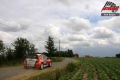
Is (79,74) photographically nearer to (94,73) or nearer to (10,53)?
(94,73)

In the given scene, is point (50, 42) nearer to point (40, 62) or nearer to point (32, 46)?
point (32, 46)

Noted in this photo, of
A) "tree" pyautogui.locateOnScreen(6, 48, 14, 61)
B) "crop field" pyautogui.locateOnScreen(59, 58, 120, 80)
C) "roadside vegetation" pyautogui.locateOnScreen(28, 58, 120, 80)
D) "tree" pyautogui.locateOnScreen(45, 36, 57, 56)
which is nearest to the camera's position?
"roadside vegetation" pyautogui.locateOnScreen(28, 58, 120, 80)

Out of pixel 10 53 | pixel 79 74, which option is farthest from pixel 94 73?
pixel 10 53

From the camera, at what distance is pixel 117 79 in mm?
15305

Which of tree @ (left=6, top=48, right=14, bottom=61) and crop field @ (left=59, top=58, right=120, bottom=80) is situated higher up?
tree @ (left=6, top=48, right=14, bottom=61)

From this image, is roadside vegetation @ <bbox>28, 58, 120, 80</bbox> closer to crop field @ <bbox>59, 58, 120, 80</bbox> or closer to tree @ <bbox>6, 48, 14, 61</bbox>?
crop field @ <bbox>59, 58, 120, 80</bbox>

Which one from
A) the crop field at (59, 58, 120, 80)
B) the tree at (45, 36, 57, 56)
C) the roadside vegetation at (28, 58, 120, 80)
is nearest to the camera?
the roadside vegetation at (28, 58, 120, 80)

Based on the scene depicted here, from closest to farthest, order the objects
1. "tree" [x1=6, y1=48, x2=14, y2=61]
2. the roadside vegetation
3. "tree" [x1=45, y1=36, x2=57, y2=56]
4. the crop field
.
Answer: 1. the roadside vegetation
2. the crop field
3. "tree" [x1=6, y1=48, x2=14, y2=61]
4. "tree" [x1=45, y1=36, x2=57, y2=56]

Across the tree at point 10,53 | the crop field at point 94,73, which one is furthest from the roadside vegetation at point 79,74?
the tree at point 10,53

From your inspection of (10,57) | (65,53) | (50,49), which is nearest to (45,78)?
(10,57)

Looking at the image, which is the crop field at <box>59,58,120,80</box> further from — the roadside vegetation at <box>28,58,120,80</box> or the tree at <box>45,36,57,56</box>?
the tree at <box>45,36,57,56</box>

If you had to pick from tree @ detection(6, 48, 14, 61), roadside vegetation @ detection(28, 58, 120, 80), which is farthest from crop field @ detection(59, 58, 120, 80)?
tree @ detection(6, 48, 14, 61)

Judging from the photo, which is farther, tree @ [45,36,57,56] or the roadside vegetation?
tree @ [45,36,57,56]

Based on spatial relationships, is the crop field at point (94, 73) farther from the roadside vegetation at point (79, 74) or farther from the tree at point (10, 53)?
the tree at point (10, 53)
